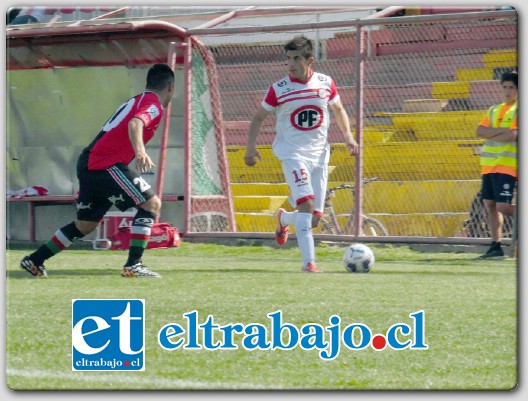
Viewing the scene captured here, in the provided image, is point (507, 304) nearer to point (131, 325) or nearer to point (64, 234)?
point (131, 325)

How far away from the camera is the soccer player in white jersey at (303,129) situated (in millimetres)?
5848

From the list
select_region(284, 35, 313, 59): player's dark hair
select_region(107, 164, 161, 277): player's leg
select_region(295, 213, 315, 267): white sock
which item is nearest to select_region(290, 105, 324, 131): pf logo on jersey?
select_region(284, 35, 313, 59): player's dark hair

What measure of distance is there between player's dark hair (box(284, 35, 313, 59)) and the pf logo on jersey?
11.2 inches

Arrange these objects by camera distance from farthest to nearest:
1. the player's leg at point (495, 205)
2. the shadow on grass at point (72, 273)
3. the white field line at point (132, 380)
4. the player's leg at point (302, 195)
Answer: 1. the player's leg at point (495, 205)
2. the player's leg at point (302, 195)
3. the shadow on grass at point (72, 273)
4. the white field line at point (132, 380)

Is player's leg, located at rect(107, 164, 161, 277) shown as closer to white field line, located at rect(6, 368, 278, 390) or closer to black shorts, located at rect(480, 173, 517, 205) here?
black shorts, located at rect(480, 173, 517, 205)

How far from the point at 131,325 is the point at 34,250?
1.77m

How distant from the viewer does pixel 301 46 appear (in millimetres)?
5750

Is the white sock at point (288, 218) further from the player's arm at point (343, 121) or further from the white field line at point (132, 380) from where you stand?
the white field line at point (132, 380)

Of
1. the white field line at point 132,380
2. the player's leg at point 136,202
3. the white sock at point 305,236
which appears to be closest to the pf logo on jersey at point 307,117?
the white sock at point 305,236

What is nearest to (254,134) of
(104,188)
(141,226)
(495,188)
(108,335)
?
(141,226)

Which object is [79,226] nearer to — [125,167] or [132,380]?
[125,167]

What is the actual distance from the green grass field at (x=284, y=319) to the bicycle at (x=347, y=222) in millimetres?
1571

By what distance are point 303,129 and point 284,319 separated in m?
2.42

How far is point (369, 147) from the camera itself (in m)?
8.15
